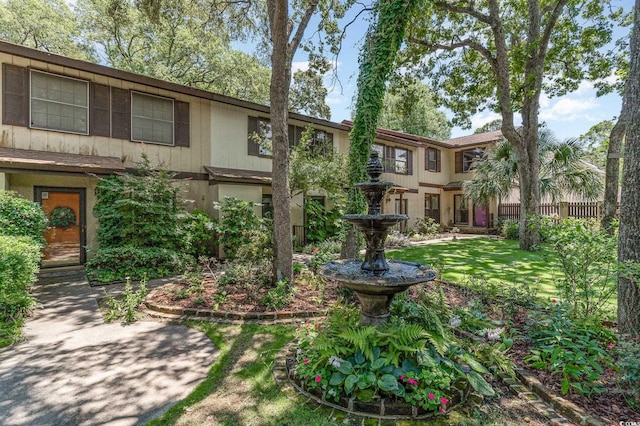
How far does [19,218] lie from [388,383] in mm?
8264

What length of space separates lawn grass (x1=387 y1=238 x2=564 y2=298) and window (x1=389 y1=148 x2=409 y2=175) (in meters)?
6.44

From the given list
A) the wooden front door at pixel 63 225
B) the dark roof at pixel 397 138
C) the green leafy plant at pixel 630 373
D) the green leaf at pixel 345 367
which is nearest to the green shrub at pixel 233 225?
the wooden front door at pixel 63 225

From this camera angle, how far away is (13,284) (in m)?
4.60

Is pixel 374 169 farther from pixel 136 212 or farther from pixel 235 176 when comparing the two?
pixel 235 176

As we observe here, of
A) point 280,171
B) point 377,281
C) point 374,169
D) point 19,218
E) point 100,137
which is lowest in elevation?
point 377,281

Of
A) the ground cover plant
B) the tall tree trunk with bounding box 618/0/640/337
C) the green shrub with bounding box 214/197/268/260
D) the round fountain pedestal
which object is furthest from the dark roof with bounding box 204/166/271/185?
the tall tree trunk with bounding box 618/0/640/337

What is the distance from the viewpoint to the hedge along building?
8070 millimetres

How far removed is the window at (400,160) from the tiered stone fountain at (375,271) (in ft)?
48.5

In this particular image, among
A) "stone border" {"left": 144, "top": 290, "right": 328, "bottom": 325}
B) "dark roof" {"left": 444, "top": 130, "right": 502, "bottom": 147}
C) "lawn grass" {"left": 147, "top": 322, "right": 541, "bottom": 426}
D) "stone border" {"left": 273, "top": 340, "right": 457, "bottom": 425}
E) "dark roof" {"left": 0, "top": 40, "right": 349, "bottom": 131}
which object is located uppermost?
"dark roof" {"left": 444, "top": 130, "right": 502, "bottom": 147}

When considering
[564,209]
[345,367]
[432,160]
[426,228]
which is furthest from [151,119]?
[564,209]

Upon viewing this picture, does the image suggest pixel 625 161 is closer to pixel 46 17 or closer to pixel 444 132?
pixel 46 17

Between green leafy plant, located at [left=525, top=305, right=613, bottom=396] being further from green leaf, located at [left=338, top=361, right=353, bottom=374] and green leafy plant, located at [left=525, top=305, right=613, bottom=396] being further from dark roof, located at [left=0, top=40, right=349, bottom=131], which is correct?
dark roof, located at [left=0, top=40, right=349, bottom=131]

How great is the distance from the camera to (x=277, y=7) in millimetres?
6141

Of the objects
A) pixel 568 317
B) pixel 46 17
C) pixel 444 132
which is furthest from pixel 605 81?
pixel 46 17
